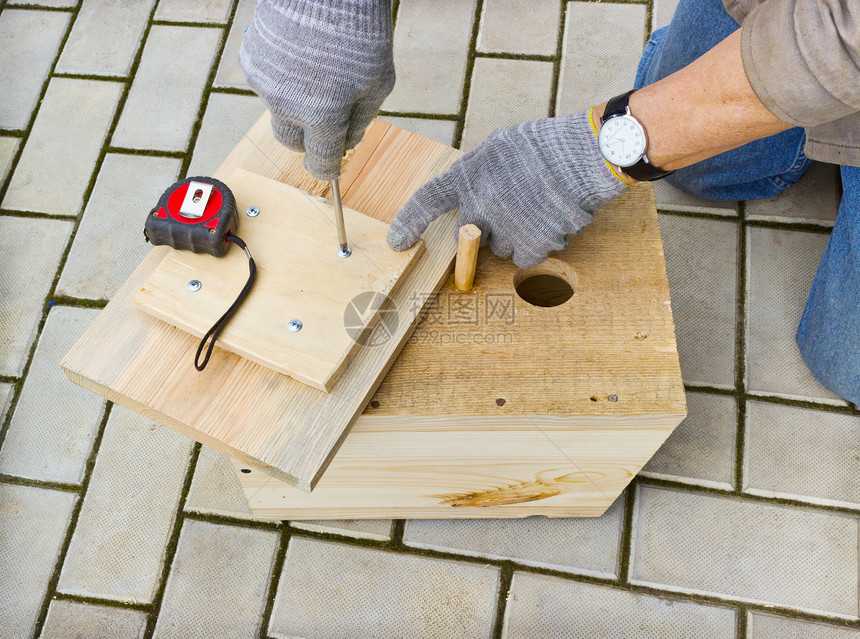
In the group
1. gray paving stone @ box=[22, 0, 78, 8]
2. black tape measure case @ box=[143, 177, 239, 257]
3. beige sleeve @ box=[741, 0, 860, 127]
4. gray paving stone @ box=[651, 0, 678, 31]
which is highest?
beige sleeve @ box=[741, 0, 860, 127]

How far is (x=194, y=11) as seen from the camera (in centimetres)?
262

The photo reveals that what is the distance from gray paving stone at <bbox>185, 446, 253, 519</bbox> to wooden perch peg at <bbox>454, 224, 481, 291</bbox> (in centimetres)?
90

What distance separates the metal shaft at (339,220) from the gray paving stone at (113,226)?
1.10m

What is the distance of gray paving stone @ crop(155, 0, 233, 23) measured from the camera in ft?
8.54

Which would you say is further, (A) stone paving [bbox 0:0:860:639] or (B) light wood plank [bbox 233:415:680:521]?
(A) stone paving [bbox 0:0:860:639]

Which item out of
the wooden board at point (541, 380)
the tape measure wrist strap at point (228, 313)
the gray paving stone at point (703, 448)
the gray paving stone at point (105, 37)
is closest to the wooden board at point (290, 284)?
the tape measure wrist strap at point (228, 313)

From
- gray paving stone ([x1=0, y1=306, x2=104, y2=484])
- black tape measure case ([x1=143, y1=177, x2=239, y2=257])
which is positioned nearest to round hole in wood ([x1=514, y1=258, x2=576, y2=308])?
black tape measure case ([x1=143, y1=177, x2=239, y2=257])

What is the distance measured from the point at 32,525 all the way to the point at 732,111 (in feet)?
6.38

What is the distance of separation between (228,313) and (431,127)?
4.31 feet

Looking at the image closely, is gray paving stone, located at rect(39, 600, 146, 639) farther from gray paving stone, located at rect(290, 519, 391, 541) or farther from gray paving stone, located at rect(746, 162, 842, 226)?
gray paving stone, located at rect(746, 162, 842, 226)

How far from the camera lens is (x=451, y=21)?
2.57m

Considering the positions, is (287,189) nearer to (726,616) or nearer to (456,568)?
(456,568)

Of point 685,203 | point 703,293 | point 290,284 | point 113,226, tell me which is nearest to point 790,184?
point 685,203

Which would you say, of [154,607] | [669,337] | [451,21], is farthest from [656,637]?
[451,21]
